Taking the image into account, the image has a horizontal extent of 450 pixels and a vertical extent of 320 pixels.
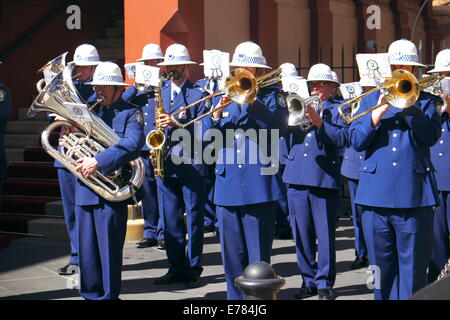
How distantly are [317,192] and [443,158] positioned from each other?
1185 millimetres

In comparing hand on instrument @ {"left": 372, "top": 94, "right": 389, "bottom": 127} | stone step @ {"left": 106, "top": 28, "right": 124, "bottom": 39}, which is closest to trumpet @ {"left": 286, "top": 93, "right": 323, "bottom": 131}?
hand on instrument @ {"left": 372, "top": 94, "right": 389, "bottom": 127}

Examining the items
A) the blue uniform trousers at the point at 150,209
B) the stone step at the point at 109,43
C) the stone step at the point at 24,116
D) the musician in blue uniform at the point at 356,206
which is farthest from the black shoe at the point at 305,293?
the stone step at the point at 109,43

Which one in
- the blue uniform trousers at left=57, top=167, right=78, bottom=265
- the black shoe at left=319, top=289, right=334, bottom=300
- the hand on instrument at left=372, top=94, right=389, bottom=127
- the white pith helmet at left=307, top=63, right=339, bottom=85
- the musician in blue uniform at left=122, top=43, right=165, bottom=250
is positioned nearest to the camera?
the hand on instrument at left=372, top=94, right=389, bottom=127

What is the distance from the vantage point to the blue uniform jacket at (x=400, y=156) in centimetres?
650

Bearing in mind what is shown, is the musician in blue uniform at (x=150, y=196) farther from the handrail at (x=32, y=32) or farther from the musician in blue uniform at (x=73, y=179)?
the handrail at (x=32, y=32)

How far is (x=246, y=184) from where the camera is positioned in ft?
23.2

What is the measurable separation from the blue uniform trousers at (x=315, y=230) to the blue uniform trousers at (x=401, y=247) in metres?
1.49

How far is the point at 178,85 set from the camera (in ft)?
30.2

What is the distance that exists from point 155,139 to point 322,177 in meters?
1.69

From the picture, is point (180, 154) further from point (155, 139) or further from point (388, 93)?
point (388, 93)

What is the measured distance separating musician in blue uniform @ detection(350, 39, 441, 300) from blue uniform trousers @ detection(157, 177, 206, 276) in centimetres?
267

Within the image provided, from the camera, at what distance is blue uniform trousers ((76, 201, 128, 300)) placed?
730 cm

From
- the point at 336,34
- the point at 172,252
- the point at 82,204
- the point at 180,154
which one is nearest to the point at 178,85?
the point at 180,154

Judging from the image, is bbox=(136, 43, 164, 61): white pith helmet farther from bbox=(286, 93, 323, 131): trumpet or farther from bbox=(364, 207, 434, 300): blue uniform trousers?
bbox=(364, 207, 434, 300): blue uniform trousers
